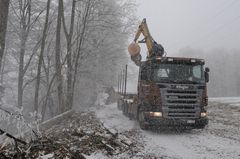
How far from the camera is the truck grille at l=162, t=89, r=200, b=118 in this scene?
1441cm

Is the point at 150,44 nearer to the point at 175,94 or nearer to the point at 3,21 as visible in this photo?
the point at 175,94

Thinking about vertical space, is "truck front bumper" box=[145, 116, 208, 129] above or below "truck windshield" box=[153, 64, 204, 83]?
below

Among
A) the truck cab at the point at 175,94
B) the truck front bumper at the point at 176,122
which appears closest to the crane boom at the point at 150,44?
the truck cab at the point at 175,94

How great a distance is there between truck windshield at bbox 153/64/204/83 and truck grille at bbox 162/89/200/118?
0.47 meters

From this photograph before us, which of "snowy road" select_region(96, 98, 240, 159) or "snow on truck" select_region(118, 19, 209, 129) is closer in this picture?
"snowy road" select_region(96, 98, 240, 159)

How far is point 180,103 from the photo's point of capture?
47.5ft

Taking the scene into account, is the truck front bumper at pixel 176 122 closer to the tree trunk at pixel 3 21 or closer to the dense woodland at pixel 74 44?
the tree trunk at pixel 3 21

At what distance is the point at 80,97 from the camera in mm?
40219

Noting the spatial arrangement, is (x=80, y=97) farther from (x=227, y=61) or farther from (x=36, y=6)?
(x=227, y=61)

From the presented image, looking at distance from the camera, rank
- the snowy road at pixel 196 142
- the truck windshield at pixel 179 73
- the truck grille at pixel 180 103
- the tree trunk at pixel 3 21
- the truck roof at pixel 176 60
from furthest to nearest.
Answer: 1. the truck roof at pixel 176 60
2. the truck windshield at pixel 179 73
3. the truck grille at pixel 180 103
4. the tree trunk at pixel 3 21
5. the snowy road at pixel 196 142

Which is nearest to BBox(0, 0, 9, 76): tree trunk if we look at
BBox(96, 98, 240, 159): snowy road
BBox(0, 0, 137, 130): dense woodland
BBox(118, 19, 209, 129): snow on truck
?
BBox(96, 98, 240, 159): snowy road

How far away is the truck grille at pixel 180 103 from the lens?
1441cm

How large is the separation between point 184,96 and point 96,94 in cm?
2701

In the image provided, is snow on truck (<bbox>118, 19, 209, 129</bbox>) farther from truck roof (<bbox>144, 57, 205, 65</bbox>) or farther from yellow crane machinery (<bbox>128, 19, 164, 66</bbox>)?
yellow crane machinery (<bbox>128, 19, 164, 66</bbox>)
